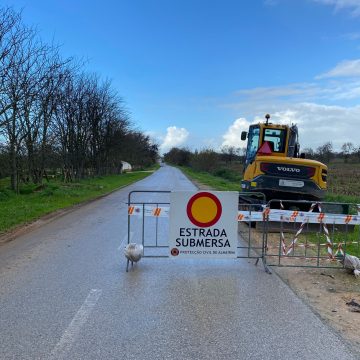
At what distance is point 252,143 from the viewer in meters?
14.8

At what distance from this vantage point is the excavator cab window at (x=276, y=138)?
14422mm

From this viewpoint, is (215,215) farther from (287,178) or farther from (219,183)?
(219,183)

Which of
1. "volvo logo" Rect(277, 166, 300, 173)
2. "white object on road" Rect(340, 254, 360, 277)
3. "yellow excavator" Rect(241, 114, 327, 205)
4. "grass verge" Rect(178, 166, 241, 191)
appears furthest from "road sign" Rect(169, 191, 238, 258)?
"grass verge" Rect(178, 166, 241, 191)

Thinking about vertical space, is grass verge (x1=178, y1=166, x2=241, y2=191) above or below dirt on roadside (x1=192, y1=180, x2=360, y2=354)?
below

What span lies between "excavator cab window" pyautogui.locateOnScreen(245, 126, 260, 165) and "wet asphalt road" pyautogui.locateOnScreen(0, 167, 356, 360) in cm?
676

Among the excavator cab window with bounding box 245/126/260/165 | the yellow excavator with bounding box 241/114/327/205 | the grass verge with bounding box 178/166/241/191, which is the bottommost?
the grass verge with bounding box 178/166/241/191

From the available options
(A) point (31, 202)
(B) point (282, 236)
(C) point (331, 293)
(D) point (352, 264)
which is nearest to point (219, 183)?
(A) point (31, 202)

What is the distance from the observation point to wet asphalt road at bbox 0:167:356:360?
14.0 feet

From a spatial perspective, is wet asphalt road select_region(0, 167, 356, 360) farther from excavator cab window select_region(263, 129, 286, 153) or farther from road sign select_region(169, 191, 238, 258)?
excavator cab window select_region(263, 129, 286, 153)

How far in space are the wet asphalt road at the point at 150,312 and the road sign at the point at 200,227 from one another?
1.04ft

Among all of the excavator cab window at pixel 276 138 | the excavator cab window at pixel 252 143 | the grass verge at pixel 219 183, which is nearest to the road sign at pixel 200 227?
the excavator cab window at pixel 252 143

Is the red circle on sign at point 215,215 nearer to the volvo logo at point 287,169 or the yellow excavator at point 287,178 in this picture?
the yellow excavator at point 287,178

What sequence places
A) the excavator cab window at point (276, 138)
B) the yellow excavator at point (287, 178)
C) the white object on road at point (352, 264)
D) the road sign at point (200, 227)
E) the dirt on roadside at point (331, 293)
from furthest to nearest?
the excavator cab window at point (276, 138) → the yellow excavator at point (287, 178) → the road sign at point (200, 227) → the white object on road at point (352, 264) → the dirt on roadside at point (331, 293)

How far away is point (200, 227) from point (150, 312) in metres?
2.70
